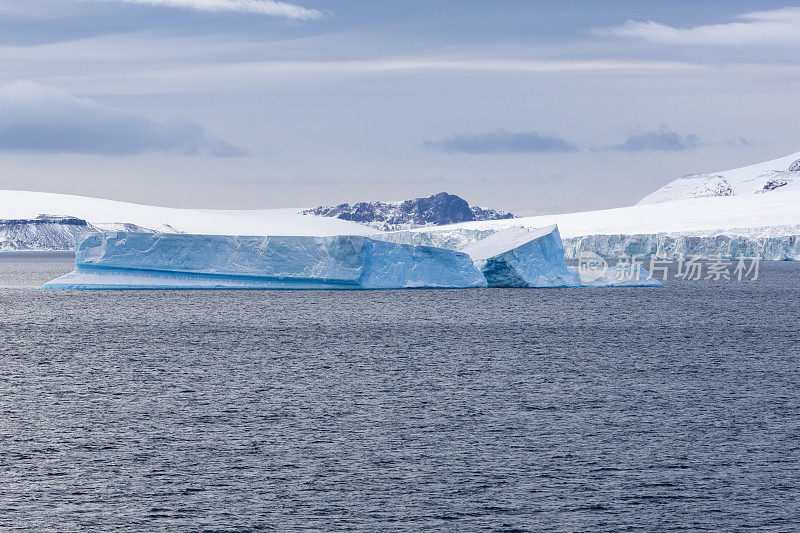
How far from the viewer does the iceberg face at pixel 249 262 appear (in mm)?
38875

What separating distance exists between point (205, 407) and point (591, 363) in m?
9.58

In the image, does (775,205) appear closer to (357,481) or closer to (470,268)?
(470,268)

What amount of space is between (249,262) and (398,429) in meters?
26.5

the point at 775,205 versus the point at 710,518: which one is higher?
the point at 775,205

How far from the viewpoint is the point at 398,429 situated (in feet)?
46.3

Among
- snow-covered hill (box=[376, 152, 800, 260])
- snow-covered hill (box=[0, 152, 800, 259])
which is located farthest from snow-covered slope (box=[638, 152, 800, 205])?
snow-covered hill (box=[376, 152, 800, 260])

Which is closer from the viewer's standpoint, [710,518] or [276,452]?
[710,518]

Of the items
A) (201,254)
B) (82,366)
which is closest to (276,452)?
(82,366)

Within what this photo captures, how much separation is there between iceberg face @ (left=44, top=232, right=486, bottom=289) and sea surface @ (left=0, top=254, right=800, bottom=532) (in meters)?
9.06

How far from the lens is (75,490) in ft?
35.0

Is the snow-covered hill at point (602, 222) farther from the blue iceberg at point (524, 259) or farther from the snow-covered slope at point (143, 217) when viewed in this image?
the blue iceberg at point (524, 259)

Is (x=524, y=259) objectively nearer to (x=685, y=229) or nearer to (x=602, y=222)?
(x=685, y=229)

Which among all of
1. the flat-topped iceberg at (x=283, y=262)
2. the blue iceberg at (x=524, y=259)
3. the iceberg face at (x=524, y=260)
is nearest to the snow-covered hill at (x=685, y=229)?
the blue iceberg at (x=524, y=259)

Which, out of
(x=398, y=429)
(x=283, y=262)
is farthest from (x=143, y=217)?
(x=398, y=429)
